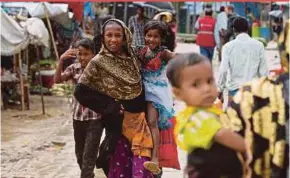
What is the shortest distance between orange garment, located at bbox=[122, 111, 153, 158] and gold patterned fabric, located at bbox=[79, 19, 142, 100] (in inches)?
7.7

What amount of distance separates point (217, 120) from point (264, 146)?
0.19 metres

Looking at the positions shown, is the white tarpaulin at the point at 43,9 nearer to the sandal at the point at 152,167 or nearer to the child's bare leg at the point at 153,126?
the child's bare leg at the point at 153,126

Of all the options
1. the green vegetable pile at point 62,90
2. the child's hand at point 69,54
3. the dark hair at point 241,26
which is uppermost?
the dark hair at point 241,26

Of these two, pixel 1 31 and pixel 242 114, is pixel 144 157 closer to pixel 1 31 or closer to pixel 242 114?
pixel 242 114

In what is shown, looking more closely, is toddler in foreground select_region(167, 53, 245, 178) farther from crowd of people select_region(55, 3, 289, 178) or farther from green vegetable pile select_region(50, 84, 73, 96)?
green vegetable pile select_region(50, 84, 73, 96)

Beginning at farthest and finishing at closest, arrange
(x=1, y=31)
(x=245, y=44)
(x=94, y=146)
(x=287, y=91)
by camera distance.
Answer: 1. (x=1, y=31)
2. (x=245, y=44)
3. (x=94, y=146)
4. (x=287, y=91)

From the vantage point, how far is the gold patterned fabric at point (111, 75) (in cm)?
491

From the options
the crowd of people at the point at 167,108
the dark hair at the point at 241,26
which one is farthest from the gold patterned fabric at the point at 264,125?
the dark hair at the point at 241,26

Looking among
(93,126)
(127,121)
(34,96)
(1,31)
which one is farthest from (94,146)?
(34,96)

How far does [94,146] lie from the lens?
215 inches

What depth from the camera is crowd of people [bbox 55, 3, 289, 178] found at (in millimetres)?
2436

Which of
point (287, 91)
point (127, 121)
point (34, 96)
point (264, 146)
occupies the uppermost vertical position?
point (287, 91)

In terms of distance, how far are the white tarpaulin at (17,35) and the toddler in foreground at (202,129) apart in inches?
393

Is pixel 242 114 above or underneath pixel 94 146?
above
